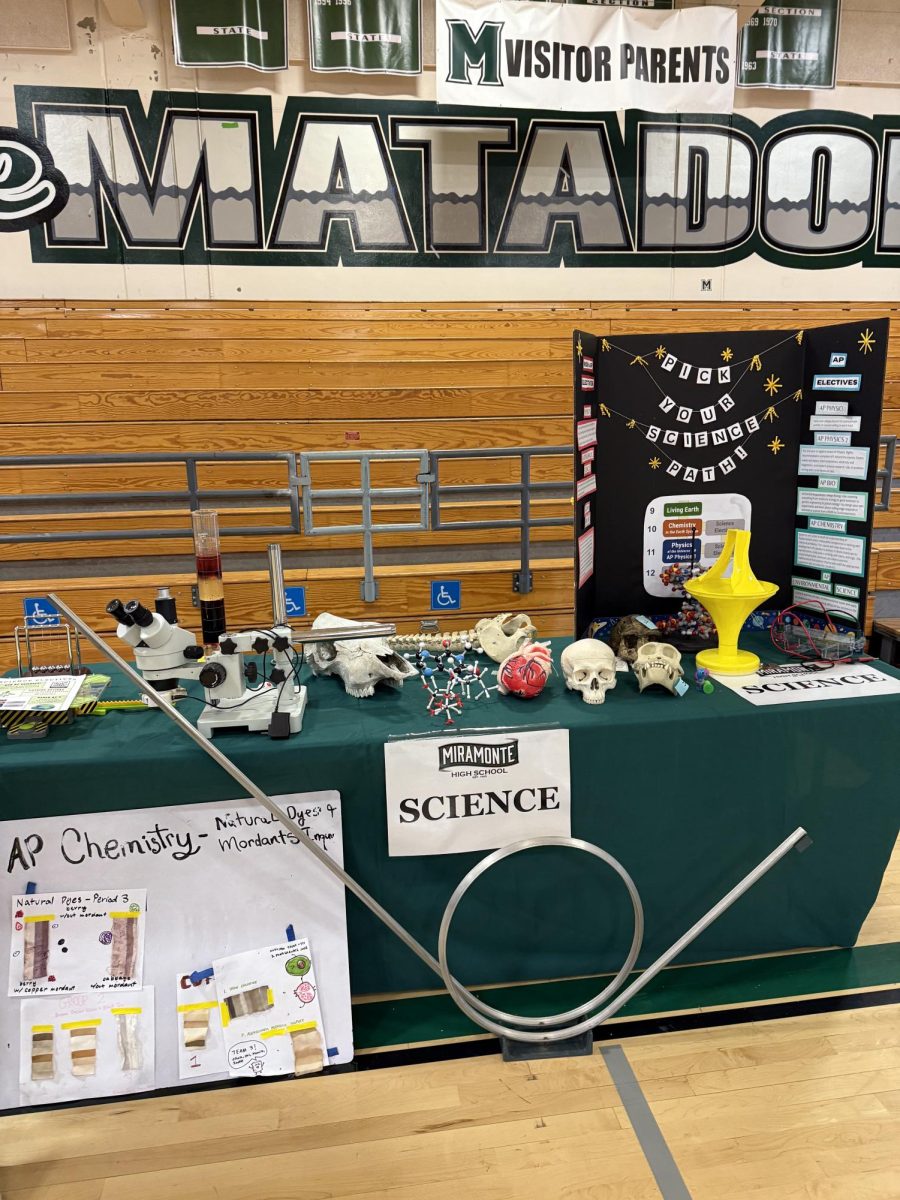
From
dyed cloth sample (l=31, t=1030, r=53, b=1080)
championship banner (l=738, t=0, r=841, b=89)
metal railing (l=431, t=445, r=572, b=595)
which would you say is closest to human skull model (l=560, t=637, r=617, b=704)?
dyed cloth sample (l=31, t=1030, r=53, b=1080)

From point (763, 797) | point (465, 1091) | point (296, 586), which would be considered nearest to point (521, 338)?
point (296, 586)

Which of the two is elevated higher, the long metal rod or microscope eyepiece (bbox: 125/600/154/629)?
microscope eyepiece (bbox: 125/600/154/629)

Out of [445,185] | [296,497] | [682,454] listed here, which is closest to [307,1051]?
[682,454]

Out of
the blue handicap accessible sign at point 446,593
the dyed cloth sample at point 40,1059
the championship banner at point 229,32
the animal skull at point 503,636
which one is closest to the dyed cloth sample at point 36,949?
the dyed cloth sample at point 40,1059

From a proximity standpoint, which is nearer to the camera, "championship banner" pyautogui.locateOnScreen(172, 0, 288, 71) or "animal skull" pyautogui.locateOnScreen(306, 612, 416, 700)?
"animal skull" pyautogui.locateOnScreen(306, 612, 416, 700)

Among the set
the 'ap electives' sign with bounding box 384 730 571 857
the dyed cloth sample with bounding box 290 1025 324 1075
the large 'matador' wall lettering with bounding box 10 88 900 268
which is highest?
the large 'matador' wall lettering with bounding box 10 88 900 268

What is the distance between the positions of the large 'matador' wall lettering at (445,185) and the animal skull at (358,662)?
10.2 feet

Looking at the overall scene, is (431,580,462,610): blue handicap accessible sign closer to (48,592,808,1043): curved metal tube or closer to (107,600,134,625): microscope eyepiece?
(48,592,808,1043): curved metal tube

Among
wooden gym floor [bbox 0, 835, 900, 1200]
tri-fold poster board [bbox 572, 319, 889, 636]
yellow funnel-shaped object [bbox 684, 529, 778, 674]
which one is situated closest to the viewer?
wooden gym floor [bbox 0, 835, 900, 1200]

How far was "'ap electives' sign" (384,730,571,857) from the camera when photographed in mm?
1617

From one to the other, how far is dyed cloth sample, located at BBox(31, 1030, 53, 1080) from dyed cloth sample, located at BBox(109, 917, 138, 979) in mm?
176

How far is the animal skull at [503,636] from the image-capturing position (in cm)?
195

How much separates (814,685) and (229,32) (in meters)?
4.13

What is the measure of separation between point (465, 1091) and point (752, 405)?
1.79 meters
